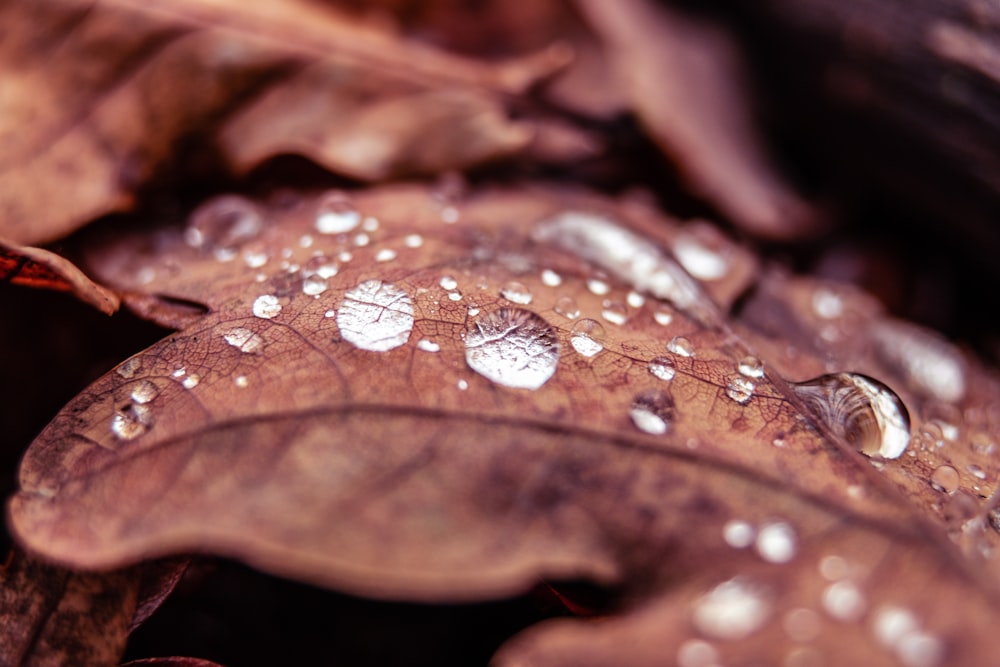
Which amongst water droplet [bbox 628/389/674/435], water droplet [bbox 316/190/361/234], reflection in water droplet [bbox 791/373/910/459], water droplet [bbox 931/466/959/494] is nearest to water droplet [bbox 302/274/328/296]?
water droplet [bbox 316/190/361/234]

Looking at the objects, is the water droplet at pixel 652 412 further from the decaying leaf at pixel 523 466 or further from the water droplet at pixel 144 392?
the water droplet at pixel 144 392

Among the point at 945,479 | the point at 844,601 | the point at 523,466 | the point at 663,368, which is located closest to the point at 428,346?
the point at 523,466

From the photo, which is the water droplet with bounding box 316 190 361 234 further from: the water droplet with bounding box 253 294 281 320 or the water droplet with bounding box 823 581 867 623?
the water droplet with bounding box 823 581 867 623

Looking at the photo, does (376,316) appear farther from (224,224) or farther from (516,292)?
(224,224)

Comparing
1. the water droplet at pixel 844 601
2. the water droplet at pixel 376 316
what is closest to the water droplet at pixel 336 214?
the water droplet at pixel 376 316

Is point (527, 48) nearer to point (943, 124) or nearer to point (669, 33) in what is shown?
point (669, 33)
